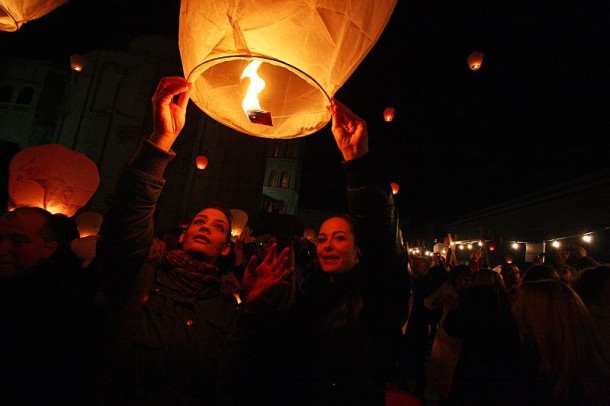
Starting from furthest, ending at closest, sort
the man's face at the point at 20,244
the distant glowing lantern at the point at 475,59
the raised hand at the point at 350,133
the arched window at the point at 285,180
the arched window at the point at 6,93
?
the arched window at the point at 285,180 → the arched window at the point at 6,93 → the distant glowing lantern at the point at 475,59 → the man's face at the point at 20,244 → the raised hand at the point at 350,133

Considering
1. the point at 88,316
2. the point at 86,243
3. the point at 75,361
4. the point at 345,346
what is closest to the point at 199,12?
the point at 345,346

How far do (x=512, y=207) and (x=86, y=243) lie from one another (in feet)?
79.2

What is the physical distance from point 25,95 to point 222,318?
3063 cm

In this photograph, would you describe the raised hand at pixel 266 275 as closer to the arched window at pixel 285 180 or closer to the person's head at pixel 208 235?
the person's head at pixel 208 235

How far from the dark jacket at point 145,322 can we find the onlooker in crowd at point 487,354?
1.91 metres

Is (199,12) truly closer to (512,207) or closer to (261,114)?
(261,114)

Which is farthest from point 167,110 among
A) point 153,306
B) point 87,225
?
point 87,225

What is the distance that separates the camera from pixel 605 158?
40.8 ft

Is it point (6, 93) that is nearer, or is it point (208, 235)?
point (208, 235)

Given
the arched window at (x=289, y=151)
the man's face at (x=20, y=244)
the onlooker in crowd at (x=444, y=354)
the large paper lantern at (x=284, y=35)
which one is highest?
the arched window at (x=289, y=151)

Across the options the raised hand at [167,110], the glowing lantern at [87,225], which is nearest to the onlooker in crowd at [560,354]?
the raised hand at [167,110]

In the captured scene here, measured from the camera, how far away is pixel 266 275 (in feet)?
6.08

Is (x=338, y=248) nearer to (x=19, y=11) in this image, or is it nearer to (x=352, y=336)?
(x=352, y=336)

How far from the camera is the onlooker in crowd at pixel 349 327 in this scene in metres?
1.71
